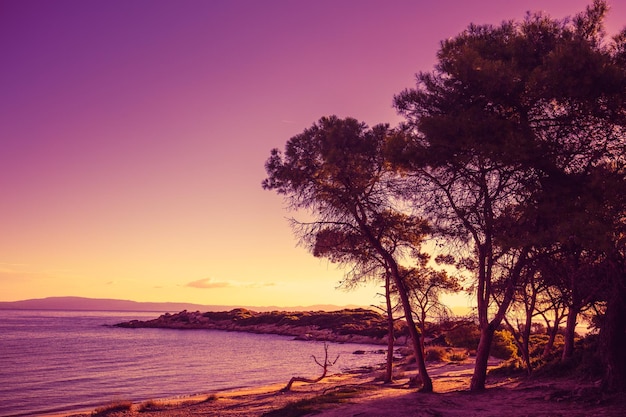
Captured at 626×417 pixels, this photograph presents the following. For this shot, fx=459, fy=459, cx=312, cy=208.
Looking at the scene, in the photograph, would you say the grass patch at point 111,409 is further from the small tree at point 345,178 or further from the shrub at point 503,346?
the shrub at point 503,346

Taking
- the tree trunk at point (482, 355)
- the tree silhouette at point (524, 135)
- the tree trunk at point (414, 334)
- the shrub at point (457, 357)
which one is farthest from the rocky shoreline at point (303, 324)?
the tree silhouette at point (524, 135)

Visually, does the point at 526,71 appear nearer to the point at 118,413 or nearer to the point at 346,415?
the point at 346,415

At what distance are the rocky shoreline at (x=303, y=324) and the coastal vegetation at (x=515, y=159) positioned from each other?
60.4m

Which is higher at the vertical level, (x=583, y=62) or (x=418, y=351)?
(x=583, y=62)

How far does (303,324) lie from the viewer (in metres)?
100

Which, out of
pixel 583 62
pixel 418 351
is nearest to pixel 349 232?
pixel 418 351

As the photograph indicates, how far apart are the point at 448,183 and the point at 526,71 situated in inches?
153

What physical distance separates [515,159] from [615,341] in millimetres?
5440

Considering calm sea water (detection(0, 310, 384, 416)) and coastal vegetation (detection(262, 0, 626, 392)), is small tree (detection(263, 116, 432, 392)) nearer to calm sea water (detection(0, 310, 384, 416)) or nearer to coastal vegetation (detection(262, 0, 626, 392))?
coastal vegetation (detection(262, 0, 626, 392))

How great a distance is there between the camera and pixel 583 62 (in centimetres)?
1020

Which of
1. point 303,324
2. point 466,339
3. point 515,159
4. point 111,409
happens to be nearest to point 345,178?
point 515,159

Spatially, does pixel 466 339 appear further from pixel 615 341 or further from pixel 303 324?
pixel 303 324

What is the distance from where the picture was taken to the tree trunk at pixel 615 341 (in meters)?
11.5

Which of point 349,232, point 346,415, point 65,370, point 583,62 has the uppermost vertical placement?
point 583,62
